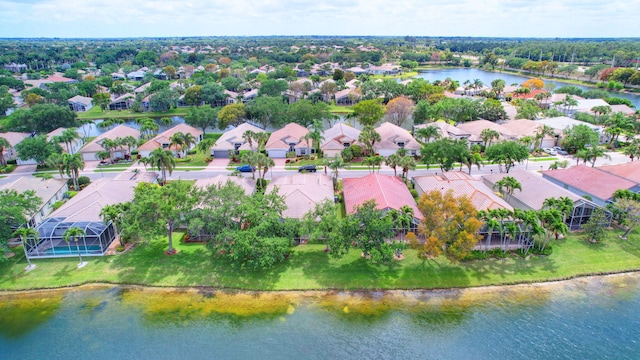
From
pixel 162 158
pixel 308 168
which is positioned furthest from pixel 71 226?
pixel 308 168

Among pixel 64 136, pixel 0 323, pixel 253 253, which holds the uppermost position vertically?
pixel 64 136

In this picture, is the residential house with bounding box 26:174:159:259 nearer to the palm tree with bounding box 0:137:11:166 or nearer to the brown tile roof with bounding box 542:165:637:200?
the palm tree with bounding box 0:137:11:166

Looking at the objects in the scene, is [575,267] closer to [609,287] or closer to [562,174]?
[609,287]

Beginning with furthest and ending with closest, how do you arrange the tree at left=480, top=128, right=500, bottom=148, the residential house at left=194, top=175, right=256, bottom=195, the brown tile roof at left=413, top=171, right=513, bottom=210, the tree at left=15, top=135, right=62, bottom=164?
1. the tree at left=480, top=128, right=500, bottom=148
2. the tree at left=15, top=135, right=62, bottom=164
3. the residential house at left=194, top=175, right=256, bottom=195
4. the brown tile roof at left=413, top=171, right=513, bottom=210

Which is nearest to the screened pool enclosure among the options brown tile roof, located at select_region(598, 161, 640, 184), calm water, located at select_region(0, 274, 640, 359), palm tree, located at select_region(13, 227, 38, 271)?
palm tree, located at select_region(13, 227, 38, 271)

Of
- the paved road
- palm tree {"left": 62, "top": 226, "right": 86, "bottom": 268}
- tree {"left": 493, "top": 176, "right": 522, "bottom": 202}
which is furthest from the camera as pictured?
the paved road

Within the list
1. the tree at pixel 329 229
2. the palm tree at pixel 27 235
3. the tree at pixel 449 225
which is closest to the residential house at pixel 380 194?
the tree at pixel 329 229

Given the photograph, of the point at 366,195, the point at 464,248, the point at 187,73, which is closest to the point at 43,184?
the point at 366,195
